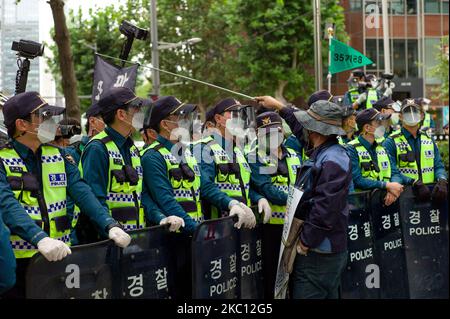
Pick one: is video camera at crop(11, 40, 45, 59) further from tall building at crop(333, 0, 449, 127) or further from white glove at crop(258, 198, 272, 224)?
tall building at crop(333, 0, 449, 127)

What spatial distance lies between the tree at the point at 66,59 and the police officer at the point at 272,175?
574cm

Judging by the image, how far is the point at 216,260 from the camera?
5387 millimetres

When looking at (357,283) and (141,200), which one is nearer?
(141,200)

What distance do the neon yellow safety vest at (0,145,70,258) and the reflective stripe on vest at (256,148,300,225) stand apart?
2.48 metres

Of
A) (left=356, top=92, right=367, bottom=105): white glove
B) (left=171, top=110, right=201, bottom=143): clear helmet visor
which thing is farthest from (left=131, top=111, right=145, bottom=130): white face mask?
(left=356, top=92, right=367, bottom=105): white glove

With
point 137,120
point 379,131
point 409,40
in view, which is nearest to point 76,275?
point 137,120

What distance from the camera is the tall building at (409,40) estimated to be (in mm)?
43906

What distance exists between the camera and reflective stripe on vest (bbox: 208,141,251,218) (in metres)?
6.59

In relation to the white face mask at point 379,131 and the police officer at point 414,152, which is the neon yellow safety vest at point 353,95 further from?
the white face mask at point 379,131

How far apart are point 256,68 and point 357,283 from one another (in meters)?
27.6

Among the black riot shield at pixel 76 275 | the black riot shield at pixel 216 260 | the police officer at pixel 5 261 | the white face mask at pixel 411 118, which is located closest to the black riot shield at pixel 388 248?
the white face mask at pixel 411 118

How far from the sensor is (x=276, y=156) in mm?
6957
